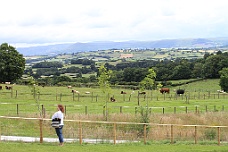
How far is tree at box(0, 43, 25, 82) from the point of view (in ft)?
258

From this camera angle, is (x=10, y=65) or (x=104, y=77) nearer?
(x=104, y=77)

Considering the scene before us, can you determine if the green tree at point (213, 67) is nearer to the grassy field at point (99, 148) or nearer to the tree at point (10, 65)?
the tree at point (10, 65)

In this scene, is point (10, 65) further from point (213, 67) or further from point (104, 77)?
point (213, 67)

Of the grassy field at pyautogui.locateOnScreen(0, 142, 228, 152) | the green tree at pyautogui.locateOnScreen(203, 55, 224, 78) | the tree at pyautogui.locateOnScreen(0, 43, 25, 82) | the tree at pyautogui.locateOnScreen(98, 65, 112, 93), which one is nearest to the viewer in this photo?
the grassy field at pyautogui.locateOnScreen(0, 142, 228, 152)

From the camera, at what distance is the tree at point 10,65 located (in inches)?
3100

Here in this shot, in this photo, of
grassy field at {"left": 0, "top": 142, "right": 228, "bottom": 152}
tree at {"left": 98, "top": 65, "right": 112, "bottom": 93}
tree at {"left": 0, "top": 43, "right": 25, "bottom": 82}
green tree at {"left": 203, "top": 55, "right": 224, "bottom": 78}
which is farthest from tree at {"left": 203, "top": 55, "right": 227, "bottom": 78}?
grassy field at {"left": 0, "top": 142, "right": 228, "bottom": 152}

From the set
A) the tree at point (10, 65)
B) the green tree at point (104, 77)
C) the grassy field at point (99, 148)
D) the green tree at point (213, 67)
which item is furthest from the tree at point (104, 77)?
the green tree at point (213, 67)

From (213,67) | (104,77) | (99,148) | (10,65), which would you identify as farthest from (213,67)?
(99,148)

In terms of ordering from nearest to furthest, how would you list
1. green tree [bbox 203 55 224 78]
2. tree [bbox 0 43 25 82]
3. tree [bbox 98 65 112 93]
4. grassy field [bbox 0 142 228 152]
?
grassy field [bbox 0 142 228 152] < tree [bbox 98 65 112 93] < tree [bbox 0 43 25 82] < green tree [bbox 203 55 224 78]

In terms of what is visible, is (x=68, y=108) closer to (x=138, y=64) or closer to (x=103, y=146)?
(x=103, y=146)

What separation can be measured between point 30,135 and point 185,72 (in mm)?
99369

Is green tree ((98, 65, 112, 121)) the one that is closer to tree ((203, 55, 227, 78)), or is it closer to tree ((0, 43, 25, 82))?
tree ((0, 43, 25, 82))

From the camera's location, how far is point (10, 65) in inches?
3098

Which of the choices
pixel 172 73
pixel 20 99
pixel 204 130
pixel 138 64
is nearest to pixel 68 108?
pixel 20 99
